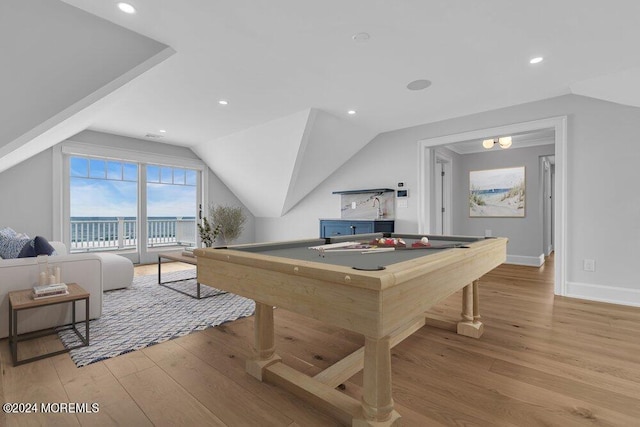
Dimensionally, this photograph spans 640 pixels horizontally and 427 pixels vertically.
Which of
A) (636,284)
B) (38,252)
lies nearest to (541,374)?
(636,284)

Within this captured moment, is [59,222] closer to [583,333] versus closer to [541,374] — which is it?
[541,374]

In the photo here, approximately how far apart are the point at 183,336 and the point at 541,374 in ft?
7.94

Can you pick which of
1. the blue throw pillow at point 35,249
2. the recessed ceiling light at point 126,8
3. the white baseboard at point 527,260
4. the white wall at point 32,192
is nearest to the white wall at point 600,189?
the white baseboard at point 527,260

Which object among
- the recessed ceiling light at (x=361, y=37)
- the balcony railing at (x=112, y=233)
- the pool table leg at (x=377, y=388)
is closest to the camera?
the pool table leg at (x=377, y=388)

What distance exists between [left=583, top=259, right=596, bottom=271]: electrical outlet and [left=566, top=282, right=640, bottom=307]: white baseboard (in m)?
0.17

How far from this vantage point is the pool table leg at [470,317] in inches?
90.6

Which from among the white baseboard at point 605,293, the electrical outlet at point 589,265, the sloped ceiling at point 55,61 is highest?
the sloped ceiling at point 55,61

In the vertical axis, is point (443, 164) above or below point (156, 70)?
below

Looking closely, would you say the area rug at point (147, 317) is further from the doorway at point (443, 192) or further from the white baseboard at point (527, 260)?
the white baseboard at point (527, 260)

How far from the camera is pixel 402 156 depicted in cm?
471

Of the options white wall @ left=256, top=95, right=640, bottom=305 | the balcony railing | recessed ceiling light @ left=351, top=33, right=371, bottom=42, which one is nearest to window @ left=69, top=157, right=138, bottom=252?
the balcony railing

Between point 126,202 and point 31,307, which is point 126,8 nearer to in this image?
point 31,307

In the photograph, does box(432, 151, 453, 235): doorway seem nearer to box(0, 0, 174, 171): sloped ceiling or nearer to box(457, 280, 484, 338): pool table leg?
box(457, 280, 484, 338): pool table leg

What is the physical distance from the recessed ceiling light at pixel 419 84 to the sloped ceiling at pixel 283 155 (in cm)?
126
